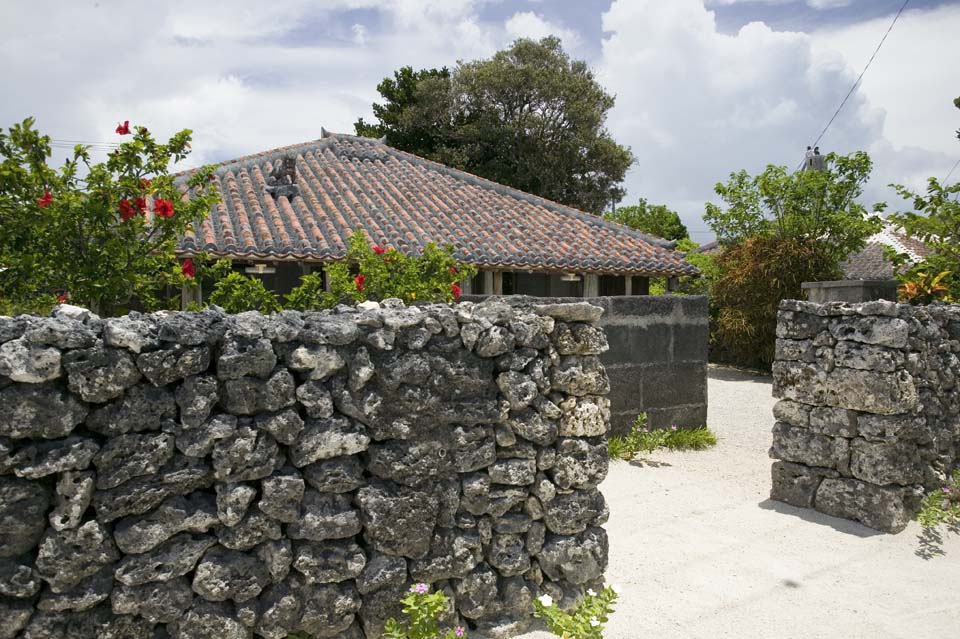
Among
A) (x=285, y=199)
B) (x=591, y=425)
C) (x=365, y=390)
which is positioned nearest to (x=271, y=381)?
(x=365, y=390)

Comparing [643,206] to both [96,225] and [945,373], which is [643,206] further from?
[96,225]

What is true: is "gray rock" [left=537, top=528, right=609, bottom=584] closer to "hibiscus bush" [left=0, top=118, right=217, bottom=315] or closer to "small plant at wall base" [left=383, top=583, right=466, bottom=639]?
"small plant at wall base" [left=383, top=583, right=466, bottom=639]

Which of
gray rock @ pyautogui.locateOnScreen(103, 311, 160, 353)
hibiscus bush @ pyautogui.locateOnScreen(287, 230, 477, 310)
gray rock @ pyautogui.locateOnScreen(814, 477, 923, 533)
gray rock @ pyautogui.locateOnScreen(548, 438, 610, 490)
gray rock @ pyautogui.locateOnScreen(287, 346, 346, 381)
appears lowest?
gray rock @ pyautogui.locateOnScreen(814, 477, 923, 533)

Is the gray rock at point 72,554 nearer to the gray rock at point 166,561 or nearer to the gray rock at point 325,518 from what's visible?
the gray rock at point 166,561

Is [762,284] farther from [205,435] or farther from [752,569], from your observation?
[205,435]

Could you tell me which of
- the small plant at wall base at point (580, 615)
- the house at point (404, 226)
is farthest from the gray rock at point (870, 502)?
the house at point (404, 226)

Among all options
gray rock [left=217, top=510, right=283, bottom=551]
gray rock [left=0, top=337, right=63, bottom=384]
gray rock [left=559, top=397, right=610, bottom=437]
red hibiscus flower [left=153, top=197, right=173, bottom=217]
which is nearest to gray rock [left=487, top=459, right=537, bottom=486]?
gray rock [left=559, top=397, right=610, bottom=437]

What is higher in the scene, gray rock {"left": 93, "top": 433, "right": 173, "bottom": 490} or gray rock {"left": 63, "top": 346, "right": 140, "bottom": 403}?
gray rock {"left": 63, "top": 346, "right": 140, "bottom": 403}

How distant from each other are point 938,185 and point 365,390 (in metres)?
8.64

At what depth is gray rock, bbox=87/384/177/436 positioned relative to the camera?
2654 mm

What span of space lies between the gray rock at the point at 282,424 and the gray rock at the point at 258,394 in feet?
0.11

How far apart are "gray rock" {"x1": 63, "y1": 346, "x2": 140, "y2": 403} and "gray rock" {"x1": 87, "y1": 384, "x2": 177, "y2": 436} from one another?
4cm

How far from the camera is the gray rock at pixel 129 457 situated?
104 inches

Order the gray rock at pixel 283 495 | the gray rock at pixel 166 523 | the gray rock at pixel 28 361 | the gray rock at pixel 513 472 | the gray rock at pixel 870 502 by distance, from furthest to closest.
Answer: the gray rock at pixel 870 502
the gray rock at pixel 513 472
the gray rock at pixel 283 495
the gray rock at pixel 166 523
the gray rock at pixel 28 361
